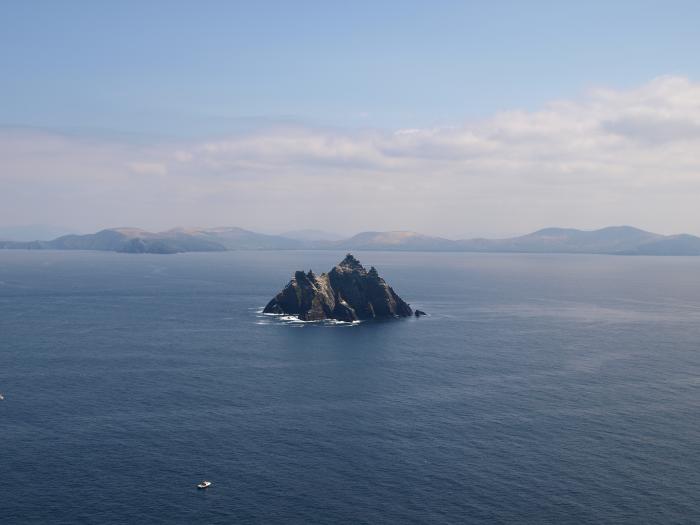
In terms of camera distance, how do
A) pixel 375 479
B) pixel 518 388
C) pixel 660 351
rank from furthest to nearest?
pixel 660 351, pixel 518 388, pixel 375 479

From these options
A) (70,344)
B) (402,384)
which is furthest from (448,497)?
(70,344)

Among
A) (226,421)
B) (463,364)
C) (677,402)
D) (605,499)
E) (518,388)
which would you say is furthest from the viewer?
(463,364)

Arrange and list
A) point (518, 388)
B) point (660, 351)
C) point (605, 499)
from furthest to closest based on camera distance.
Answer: point (660, 351)
point (518, 388)
point (605, 499)

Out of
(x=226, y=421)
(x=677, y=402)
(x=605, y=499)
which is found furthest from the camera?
(x=677, y=402)

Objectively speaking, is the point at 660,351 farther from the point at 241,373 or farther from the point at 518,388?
the point at 241,373

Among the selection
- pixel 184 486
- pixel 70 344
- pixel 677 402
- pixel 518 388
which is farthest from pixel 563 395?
pixel 70 344

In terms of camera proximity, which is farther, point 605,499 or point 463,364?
point 463,364

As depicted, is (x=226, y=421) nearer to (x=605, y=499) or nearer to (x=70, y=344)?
(x=605, y=499)

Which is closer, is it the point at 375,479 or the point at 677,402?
the point at 375,479
